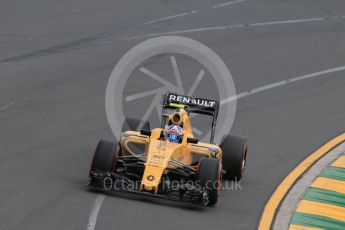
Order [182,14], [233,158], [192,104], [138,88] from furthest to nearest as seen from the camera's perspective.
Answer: [182,14]
[138,88]
[192,104]
[233,158]

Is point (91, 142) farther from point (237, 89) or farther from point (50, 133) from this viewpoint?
point (237, 89)

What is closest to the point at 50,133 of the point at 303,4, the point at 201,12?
the point at 201,12

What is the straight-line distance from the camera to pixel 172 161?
577 inches

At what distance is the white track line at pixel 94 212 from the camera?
13.0 m

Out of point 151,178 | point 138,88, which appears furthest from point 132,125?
point 138,88

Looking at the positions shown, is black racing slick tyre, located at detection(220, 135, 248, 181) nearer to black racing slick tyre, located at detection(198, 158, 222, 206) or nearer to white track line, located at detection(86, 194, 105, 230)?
black racing slick tyre, located at detection(198, 158, 222, 206)

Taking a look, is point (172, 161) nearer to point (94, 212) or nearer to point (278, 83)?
point (94, 212)

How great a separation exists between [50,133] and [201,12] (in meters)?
13.8

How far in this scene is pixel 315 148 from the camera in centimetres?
1834

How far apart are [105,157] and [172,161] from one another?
1042 mm

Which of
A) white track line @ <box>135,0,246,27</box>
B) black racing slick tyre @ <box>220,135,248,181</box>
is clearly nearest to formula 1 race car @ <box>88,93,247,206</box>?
Answer: black racing slick tyre @ <box>220,135,248,181</box>

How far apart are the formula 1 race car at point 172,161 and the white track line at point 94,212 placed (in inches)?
9.6

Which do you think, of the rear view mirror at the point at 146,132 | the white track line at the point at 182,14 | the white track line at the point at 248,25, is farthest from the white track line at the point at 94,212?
the white track line at the point at 182,14

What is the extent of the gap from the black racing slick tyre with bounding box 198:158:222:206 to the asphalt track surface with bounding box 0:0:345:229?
27 cm
